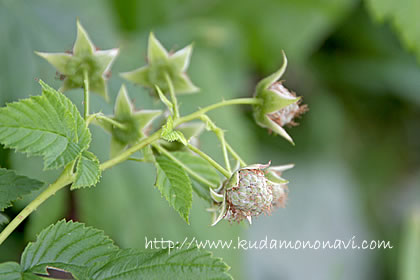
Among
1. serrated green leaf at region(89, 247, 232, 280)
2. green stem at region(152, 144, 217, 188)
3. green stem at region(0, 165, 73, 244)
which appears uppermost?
green stem at region(152, 144, 217, 188)

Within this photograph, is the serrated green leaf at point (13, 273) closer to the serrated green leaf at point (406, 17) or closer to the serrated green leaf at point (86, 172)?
the serrated green leaf at point (86, 172)

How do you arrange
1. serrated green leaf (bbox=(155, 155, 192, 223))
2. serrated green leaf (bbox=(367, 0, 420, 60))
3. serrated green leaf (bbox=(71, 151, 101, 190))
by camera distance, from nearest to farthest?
serrated green leaf (bbox=(71, 151, 101, 190))
serrated green leaf (bbox=(155, 155, 192, 223))
serrated green leaf (bbox=(367, 0, 420, 60))

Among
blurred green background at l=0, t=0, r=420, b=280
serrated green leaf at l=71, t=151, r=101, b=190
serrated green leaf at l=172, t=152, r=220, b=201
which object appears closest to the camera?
serrated green leaf at l=71, t=151, r=101, b=190

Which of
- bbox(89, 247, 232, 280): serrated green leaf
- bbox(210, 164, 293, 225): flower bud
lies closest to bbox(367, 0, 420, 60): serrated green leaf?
bbox(210, 164, 293, 225): flower bud

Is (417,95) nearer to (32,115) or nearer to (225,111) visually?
(225,111)

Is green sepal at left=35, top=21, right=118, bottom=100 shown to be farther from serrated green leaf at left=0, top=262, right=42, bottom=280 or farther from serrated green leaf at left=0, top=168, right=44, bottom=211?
serrated green leaf at left=0, top=262, right=42, bottom=280

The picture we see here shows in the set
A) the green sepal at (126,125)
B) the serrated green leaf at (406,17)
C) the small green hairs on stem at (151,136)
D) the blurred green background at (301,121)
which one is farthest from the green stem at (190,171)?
the serrated green leaf at (406,17)

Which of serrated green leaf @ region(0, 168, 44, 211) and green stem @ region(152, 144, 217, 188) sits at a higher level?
green stem @ region(152, 144, 217, 188)
